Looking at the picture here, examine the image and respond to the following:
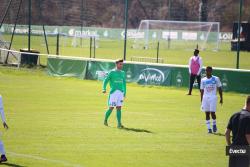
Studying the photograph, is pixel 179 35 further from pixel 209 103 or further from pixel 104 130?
pixel 104 130

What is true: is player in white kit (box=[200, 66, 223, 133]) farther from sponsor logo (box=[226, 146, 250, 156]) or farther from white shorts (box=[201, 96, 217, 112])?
sponsor logo (box=[226, 146, 250, 156])

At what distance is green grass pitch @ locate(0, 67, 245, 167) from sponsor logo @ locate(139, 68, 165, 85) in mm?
2050

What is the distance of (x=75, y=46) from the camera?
7294 centimetres

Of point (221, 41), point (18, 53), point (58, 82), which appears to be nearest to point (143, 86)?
point (58, 82)

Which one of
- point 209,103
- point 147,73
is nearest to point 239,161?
point 209,103

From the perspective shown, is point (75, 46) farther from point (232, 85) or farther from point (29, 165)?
point (29, 165)

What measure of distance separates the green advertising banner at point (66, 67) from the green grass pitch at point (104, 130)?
5913mm

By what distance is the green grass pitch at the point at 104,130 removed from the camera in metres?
16.9

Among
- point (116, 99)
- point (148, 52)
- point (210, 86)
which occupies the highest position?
point (148, 52)

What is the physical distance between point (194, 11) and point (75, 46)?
43.1 ft

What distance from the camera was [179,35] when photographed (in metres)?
70.7

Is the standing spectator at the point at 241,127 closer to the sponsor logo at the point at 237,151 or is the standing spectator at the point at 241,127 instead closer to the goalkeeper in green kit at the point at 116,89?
the sponsor logo at the point at 237,151

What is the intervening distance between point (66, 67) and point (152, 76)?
7.10 metres

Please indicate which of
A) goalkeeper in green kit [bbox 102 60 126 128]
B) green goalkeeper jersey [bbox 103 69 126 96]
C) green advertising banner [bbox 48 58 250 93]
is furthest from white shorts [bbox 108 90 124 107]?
green advertising banner [bbox 48 58 250 93]
